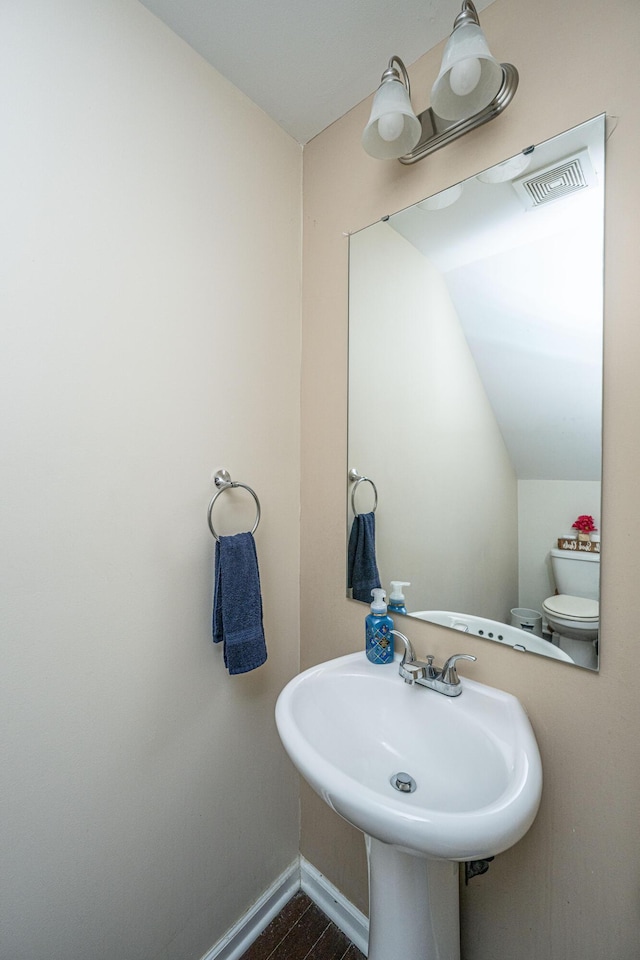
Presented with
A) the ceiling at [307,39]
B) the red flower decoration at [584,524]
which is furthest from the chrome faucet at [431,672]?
the ceiling at [307,39]

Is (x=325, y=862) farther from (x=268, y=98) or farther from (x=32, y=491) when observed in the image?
(x=268, y=98)

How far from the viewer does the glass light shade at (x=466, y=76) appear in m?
0.81

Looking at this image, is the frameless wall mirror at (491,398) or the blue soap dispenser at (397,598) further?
the blue soap dispenser at (397,598)

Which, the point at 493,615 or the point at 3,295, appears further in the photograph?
the point at 493,615

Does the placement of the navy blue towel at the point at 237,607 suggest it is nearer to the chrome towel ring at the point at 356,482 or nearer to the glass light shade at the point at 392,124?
the chrome towel ring at the point at 356,482

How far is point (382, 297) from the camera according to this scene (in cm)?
121

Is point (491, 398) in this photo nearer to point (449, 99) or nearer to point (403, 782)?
point (449, 99)

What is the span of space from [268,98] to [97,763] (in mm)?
1797

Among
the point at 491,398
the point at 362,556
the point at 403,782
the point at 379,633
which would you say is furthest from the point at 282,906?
the point at 491,398

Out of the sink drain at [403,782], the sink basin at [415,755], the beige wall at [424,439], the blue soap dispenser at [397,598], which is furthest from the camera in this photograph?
the blue soap dispenser at [397,598]

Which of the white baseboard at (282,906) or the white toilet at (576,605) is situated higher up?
the white toilet at (576,605)

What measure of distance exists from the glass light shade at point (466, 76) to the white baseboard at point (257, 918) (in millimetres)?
2172

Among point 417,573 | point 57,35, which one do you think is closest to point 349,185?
point 57,35

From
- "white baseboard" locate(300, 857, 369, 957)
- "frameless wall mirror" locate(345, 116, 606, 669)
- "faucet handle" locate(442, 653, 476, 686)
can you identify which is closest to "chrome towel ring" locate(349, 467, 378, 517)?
"frameless wall mirror" locate(345, 116, 606, 669)
